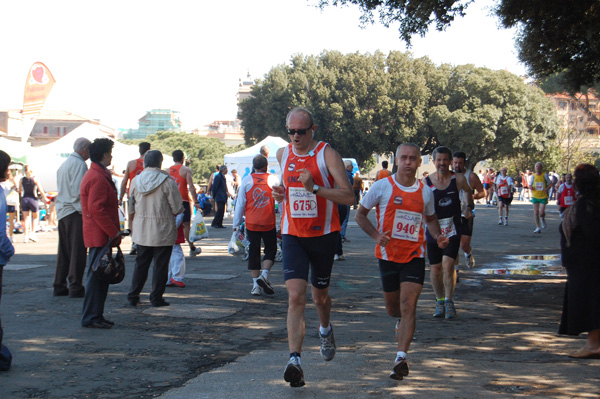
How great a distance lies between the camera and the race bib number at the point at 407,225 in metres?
5.68

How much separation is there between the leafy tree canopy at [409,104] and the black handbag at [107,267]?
52025 millimetres

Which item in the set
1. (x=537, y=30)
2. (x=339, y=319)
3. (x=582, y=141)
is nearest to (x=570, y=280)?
(x=339, y=319)

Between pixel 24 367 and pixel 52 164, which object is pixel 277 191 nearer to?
pixel 24 367

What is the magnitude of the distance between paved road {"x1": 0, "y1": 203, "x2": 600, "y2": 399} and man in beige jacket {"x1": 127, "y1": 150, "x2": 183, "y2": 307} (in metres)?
0.28

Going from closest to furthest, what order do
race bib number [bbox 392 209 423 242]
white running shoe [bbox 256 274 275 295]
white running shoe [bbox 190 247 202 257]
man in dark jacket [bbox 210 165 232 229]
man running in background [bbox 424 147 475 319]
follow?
race bib number [bbox 392 209 423 242], man running in background [bbox 424 147 475 319], white running shoe [bbox 256 274 275 295], white running shoe [bbox 190 247 202 257], man in dark jacket [bbox 210 165 232 229]

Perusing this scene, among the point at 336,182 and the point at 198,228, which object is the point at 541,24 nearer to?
the point at 198,228

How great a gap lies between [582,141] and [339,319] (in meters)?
71.9

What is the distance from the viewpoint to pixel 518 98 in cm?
5869

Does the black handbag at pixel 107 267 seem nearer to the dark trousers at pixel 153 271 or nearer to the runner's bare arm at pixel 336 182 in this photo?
the dark trousers at pixel 153 271

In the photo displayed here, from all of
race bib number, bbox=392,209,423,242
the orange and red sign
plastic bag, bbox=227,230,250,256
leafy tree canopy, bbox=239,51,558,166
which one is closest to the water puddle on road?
plastic bag, bbox=227,230,250,256

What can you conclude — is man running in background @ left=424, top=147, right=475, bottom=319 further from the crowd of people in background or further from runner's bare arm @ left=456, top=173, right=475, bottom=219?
runner's bare arm @ left=456, top=173, right=475, bottom=219

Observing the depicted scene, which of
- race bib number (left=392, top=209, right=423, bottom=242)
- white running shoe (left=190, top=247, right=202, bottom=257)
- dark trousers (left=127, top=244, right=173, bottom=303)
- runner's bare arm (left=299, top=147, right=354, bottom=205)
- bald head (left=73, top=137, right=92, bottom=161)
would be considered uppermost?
bald head (left=73, top=137, right=92, bottom=161)

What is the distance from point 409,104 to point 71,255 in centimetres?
5210

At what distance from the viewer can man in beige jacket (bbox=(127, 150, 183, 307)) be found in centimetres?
831
